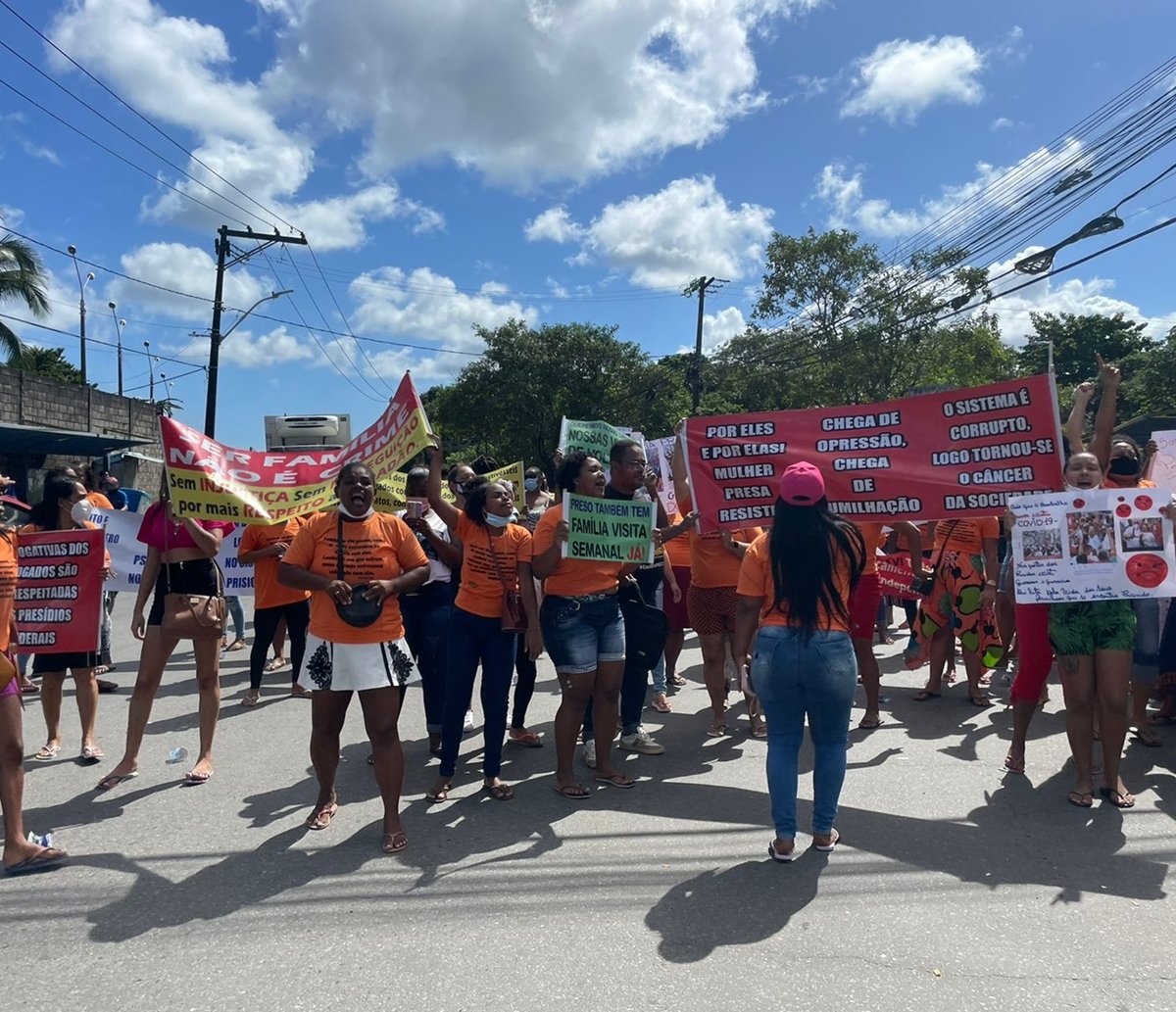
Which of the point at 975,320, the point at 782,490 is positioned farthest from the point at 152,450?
the point at 782,490

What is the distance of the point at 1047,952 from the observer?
287 cm

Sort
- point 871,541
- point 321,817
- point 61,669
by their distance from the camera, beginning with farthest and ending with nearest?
point 871,541
point 61,669
point 321,817

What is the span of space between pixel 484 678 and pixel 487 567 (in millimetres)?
622

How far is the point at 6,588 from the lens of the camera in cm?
361

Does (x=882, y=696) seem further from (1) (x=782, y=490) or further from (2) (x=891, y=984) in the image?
(2) (x=891, y=984)

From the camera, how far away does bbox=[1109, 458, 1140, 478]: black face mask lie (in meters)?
4.90

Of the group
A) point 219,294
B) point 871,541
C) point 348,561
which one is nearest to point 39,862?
point 348,561

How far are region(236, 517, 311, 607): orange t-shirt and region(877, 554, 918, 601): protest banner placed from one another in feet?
15.2

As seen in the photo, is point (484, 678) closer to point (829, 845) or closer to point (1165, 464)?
point (829, 845)

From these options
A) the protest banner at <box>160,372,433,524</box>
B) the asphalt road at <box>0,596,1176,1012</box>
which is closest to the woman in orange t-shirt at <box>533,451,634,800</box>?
the asphalt road at <box>0,596,1176,1012</box>

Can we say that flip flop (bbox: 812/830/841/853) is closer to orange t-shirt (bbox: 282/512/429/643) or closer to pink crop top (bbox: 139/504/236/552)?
orange t-shirt (bbox: 282/512/429/643)

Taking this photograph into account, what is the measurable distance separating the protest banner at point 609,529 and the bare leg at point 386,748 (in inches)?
45.7

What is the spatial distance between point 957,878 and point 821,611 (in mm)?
1233

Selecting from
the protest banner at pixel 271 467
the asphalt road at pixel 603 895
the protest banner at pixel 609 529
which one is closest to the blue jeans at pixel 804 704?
the asphalt road at pixel 603 895
